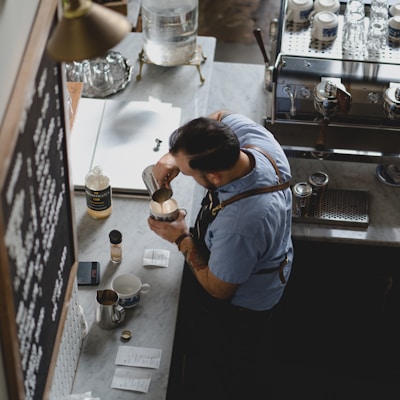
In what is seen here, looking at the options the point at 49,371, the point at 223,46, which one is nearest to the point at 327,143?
the point at 49,371

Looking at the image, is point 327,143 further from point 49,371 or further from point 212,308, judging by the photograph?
point 49,371

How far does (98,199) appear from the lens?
10.4ft

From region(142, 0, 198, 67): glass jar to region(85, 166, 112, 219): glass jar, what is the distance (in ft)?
2.91

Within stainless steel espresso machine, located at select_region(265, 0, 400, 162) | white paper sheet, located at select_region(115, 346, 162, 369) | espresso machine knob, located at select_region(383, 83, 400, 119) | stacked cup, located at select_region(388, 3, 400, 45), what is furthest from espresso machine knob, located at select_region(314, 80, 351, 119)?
white paper sheet, located at select_region(115, 346, 162, 369)

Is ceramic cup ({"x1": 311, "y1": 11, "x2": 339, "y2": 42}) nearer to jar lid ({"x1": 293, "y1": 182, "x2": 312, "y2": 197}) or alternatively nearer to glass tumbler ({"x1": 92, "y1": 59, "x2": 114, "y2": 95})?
jar lid ({"x1": 293, "y1": 182, "x2": 312, "y2": 197})

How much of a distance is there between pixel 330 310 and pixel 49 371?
6.01 ft

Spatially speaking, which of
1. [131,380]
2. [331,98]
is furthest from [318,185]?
[131,380]

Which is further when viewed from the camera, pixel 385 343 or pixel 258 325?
pixel 385 343

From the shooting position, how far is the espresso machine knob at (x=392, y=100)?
318 cm

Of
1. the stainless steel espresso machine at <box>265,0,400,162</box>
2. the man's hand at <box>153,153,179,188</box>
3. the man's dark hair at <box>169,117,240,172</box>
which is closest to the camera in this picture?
the man's dark hair at <box>169,117,240,172</box>

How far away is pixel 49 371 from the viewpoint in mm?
2188

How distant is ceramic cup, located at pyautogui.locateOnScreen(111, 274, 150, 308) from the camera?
2887mm

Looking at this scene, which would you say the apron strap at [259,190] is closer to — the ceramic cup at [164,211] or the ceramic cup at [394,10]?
the ceramic cup at [164,211]

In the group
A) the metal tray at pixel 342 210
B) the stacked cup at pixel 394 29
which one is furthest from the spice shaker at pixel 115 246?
the stacked cup at pixel 394 29
